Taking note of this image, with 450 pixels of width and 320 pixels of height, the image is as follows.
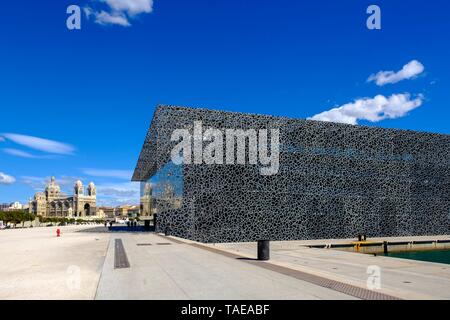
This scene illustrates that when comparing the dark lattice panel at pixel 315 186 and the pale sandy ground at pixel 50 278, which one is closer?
the pale sandy ground at pixel 50 278

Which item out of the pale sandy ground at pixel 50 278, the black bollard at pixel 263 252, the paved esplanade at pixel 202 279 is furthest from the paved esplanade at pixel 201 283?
the black bollard at pixel 263 252

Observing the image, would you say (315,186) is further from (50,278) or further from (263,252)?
(50,278)

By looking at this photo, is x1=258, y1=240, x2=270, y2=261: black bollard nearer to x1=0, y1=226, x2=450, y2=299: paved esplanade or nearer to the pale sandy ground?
x1=0, y1=226, x2=450, y2=299: paved esplanade

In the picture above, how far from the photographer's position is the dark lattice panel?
3325 centimetres

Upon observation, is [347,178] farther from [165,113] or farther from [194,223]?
[165,113]

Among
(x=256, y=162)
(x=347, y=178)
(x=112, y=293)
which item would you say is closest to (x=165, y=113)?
(x=256, y=162)

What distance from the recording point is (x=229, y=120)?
113 feet

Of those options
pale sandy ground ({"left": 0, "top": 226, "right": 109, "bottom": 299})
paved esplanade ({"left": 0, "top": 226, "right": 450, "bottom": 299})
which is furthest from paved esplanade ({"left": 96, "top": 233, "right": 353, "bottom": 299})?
pale sandy ground ({"left": 0, "top": 226, "right": 109, "bottom": 299})

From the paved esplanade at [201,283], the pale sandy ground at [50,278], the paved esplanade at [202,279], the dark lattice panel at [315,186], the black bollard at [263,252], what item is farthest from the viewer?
the dark lattice panel at [315,186]

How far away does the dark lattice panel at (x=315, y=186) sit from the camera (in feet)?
109

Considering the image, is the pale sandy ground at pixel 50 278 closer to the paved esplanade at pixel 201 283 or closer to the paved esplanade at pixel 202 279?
the paved esplanade at pixel 202 279

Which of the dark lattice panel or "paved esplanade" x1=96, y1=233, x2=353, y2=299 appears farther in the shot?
the dark lattice panel

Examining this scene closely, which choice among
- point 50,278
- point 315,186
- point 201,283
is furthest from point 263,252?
point 315,186
